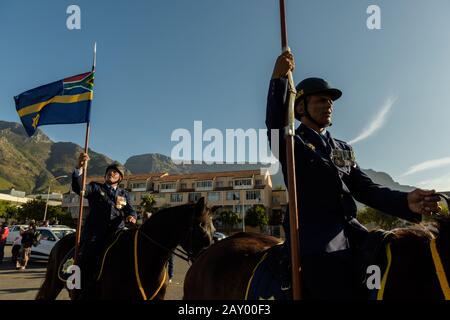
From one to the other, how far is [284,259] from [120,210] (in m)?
4.03

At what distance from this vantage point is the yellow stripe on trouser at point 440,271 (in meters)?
2.07

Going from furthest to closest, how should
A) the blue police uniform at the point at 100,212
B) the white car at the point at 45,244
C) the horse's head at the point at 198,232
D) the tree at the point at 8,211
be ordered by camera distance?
the tree at the point at 8,211
the white car at the point at 45,244
the blue police uniform at the point at 100,212
the horse's head at the point at 198,232

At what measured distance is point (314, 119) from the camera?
298cm

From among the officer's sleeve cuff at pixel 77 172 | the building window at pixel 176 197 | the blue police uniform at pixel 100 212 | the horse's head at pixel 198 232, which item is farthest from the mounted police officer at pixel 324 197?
the building window at pixel 176 197

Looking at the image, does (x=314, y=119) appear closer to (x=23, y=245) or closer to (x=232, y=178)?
(x=23, y=245)

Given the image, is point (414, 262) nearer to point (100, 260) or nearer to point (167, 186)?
point (100, 260)

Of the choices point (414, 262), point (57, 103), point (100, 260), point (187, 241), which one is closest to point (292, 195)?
point (414, 262)

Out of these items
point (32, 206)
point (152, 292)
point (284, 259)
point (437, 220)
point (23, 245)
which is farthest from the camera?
point (32, 206)

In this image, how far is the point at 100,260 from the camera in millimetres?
5094

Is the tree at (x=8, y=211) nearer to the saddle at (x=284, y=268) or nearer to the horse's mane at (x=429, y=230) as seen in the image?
the saddle at (x=284, y=268)

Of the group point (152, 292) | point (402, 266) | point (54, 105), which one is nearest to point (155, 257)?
point (152, 292)

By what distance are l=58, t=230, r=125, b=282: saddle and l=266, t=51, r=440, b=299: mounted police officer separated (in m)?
3.42

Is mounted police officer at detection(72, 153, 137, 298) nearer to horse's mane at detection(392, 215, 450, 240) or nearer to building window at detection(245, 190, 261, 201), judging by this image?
horse's mane at detection(392, 215, 450, 240)

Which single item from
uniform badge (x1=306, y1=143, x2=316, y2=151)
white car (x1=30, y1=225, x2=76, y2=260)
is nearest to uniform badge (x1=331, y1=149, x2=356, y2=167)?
uniform badge (x1=306, y1=143, x2=316, y2=151)
